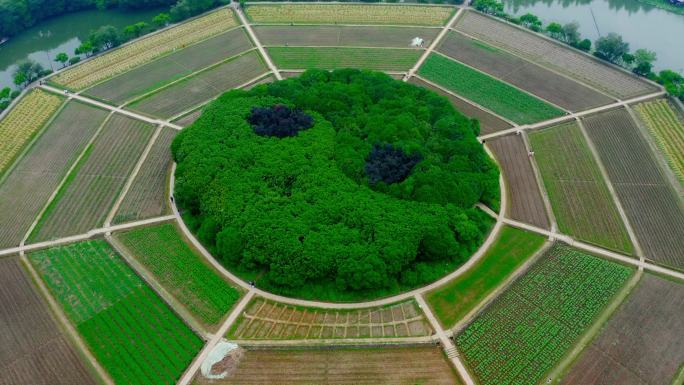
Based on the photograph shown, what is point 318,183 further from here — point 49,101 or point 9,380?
point 49,101

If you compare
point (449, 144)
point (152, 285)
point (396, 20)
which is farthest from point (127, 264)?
point (396, 20)

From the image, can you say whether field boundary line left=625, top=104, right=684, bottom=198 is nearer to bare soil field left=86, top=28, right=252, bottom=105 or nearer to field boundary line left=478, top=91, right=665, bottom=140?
field boundary line left=478, top=91, right=665, bottom=140

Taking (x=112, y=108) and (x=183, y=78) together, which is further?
(x=183, y=78)

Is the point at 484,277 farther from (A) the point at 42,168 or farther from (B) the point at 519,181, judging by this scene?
(A) the point at 42,168

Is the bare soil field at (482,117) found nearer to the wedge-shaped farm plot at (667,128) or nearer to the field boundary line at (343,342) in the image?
the wedge-shaped farm plot at (667,128)

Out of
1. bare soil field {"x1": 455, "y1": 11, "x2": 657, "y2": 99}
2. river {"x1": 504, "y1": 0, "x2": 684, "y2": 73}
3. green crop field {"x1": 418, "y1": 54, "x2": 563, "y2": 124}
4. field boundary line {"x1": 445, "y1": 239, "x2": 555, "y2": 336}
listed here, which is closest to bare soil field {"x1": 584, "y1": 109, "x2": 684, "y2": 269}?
green crop field {"x1": 418, "y1": 54, "x2": 563, "y2": 124}

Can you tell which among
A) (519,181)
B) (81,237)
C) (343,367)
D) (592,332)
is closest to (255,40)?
(81,237)
